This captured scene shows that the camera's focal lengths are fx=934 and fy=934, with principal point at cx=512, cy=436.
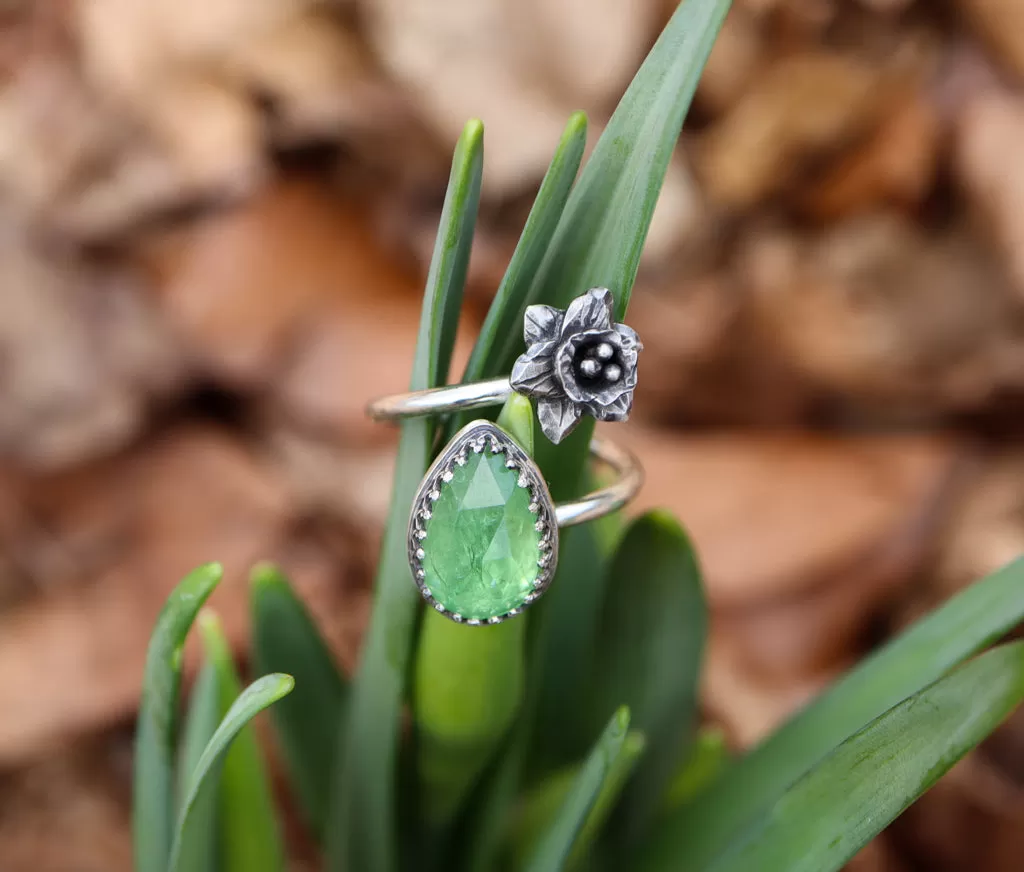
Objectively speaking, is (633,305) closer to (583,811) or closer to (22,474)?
(22,474)

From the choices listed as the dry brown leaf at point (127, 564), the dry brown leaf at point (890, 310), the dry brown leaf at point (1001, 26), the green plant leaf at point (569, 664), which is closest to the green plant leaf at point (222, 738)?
the green plant leaf at point (569, 664)

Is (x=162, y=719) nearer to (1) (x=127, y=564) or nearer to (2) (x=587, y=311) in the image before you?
(2) (x=587, y=311)

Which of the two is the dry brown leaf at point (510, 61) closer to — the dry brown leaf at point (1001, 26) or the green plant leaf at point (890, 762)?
the dry brown leaf at point (1001, 26)

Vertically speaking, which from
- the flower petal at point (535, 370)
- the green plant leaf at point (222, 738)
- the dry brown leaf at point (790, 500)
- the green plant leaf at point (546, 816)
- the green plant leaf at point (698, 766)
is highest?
the flower petal at point (535, 370)

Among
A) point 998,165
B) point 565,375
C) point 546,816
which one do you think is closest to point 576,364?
point 565,375

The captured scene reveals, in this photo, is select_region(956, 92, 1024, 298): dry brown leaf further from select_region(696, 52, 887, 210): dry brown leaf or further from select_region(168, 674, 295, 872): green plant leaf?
select_region(168, 674, 295, 872): green plant leaf
